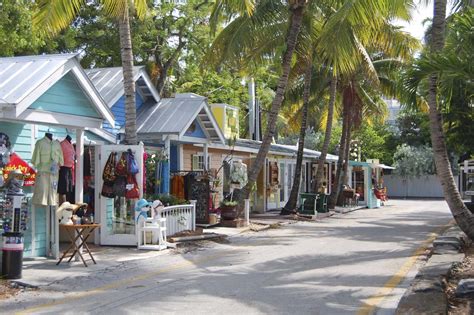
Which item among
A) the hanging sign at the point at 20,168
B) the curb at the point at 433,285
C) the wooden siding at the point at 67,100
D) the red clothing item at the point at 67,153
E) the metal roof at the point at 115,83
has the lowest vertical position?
the curb at the point at 433,285

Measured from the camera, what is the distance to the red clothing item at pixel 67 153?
1127 centimetres

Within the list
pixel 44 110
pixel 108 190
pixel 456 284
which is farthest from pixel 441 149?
pixel 44 110

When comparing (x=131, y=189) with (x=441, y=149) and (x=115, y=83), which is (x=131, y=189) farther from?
(x=441, y=149)

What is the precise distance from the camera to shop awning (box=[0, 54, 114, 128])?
32.1 feet

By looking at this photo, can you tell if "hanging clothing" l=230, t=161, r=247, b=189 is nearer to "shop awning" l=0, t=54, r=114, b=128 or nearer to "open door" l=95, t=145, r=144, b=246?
"open door" l=95, t=145, r=144, b=246

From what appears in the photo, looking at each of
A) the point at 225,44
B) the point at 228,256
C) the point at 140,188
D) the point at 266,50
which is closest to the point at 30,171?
the point at 140,188

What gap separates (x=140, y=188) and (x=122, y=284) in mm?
3993

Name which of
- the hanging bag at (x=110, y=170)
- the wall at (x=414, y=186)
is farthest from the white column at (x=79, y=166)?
the wall at (x=414, y=186)

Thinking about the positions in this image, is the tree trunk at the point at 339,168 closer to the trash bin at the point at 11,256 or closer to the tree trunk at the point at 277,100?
the tree trunk at the point at 277,100

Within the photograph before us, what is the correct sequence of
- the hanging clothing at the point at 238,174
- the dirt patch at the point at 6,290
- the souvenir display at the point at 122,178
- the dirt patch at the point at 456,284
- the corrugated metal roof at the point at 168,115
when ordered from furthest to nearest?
the hanging clothing at the point at 238,174 → the corrugated metal roof at the point at 168,115 → the souvenir display at the point at 122,178 → the dirt patch at the point at 6,290 → the dirt patch at the point at 456,284

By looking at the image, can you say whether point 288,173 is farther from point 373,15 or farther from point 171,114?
point 373,15

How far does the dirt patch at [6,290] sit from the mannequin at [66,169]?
2.84 metres

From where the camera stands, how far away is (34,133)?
38.0 feet

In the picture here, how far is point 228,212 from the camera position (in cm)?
1794
